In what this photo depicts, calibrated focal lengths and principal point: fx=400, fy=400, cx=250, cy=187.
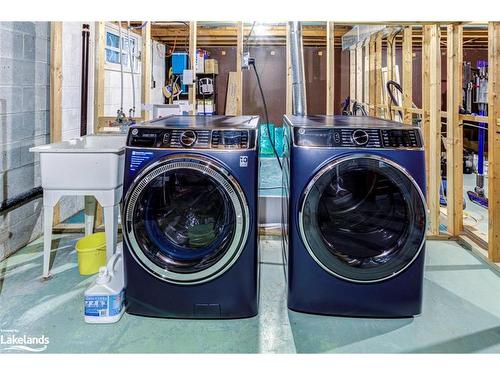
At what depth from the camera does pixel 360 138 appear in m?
2.02

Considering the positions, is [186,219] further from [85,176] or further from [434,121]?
[434,121]

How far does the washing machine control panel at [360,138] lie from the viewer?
2.00 meters

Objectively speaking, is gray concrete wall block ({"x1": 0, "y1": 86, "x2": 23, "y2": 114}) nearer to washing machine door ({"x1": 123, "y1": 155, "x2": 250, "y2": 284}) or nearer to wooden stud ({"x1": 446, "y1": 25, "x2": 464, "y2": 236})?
washing machine door ({"x1": 123, "y1": 155, "x2": 250, "y2": 284})

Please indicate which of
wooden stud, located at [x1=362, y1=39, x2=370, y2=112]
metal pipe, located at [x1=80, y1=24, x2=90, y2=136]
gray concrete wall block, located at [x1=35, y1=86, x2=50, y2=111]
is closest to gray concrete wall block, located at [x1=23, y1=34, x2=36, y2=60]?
gray concrete wall block, located at [x1=35, y1=86, x2=50, y2=111]

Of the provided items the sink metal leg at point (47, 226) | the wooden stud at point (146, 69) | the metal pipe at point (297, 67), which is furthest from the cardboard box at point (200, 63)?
the sink metal leg at point (47, 226)

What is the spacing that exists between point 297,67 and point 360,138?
131cm

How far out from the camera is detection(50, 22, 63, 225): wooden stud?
311 centimetres

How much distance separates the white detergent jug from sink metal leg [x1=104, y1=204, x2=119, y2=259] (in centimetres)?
31

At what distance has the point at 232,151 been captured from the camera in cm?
198

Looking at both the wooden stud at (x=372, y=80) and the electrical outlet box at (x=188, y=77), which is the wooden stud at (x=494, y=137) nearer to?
the electrical outlet box at (x=188, y=77)

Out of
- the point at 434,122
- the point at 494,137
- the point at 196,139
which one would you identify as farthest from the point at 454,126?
the point at 196,139
